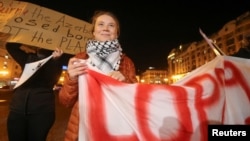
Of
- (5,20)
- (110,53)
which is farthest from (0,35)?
(110,53)

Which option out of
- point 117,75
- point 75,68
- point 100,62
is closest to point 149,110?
point 117,75

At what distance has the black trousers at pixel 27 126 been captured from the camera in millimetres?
3584

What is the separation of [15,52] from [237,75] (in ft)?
8.83

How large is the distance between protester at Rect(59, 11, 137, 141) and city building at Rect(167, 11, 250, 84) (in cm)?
4484

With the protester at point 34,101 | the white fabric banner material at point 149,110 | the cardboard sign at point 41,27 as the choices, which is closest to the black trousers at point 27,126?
the protester at point 34,101

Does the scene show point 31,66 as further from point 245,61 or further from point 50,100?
point 245,61

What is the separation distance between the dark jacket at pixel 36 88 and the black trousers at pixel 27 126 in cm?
7

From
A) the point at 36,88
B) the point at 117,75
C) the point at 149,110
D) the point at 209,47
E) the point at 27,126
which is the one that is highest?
the point at 209,47

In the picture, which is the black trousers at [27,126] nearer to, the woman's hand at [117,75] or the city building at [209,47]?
the woman's hand at [117,75]

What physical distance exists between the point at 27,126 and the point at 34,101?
302mm

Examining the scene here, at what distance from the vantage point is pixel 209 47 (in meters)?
87.8

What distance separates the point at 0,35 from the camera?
4.66m

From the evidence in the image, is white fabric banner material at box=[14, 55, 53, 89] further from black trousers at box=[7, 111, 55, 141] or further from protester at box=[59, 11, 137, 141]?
protester at box=[59, 11, 137, 141]

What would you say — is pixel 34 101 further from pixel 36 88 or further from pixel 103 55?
pixel 103 55
